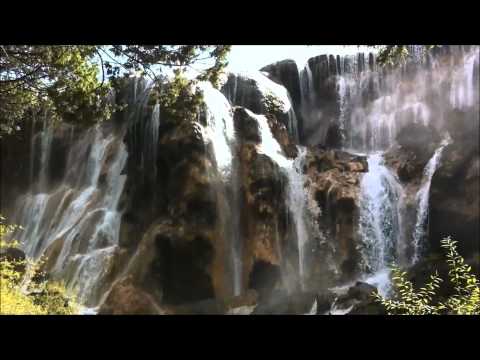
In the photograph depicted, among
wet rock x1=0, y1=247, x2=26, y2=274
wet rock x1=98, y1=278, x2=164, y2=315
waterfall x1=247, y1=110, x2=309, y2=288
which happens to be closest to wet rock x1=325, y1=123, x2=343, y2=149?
waterfall x1=247, y1=110, x2=309, y2=288

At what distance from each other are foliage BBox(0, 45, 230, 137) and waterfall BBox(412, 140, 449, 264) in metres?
3.57

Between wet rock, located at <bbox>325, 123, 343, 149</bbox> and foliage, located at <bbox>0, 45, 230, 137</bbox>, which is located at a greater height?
foliage, located at <bbox>0, 45, 230, 137</bbox>

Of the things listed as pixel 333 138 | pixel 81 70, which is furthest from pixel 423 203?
pixel 81 70

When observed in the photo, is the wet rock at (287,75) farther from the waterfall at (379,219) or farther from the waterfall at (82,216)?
the waterfall at (82,216)

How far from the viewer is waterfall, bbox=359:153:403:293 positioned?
6.62m

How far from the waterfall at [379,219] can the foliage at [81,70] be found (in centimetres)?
307

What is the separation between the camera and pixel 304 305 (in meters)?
6.03

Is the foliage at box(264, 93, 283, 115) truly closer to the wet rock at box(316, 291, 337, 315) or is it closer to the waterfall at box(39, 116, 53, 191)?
the wet rock at box(316, 291, 337, 315)

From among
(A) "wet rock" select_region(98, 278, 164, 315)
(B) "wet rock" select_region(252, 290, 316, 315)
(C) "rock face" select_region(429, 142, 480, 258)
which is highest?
(C) "rock face" select_region(429, 142, 480, 258)

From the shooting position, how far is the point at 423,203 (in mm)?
7219

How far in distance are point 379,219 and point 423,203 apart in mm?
720

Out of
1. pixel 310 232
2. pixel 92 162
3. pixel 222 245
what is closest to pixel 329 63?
pixel 310 232

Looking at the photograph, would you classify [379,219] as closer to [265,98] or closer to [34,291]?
[265,98]
